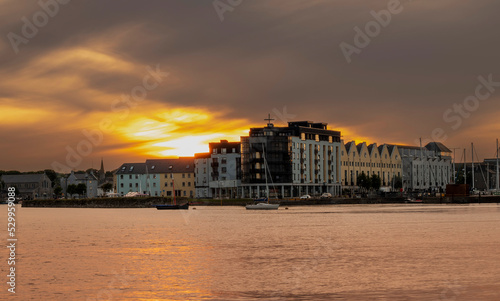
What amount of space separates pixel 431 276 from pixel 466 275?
186cm

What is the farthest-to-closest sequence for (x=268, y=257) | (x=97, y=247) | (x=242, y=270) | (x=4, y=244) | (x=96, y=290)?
1. (x=4, y=244)
2. (x=97, y=247)
3. (x=268, y=257)
4. (x=242, y=270)
5. (x=96, y=290)

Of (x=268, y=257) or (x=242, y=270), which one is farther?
(x=268, y=257)

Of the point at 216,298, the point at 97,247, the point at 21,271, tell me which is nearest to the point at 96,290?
the point at 216,298

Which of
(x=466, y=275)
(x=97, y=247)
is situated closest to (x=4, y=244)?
(x=97, y=247)

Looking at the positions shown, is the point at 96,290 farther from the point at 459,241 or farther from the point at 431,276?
the point at 459,241

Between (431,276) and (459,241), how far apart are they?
24807mm

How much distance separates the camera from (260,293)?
104 feet

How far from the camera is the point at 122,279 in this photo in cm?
3678

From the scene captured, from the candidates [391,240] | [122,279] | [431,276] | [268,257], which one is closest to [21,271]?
[122,279]

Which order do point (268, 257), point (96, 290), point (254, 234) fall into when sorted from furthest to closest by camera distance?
point (254, 234), point (268, 257), point (96, 290)

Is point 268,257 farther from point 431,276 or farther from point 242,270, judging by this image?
point 431,276

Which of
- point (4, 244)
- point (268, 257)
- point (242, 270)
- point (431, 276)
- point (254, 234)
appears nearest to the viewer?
point (431, 276)

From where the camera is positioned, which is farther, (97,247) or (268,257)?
(97,247)

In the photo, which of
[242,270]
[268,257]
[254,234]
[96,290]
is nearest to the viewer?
[96,290]
